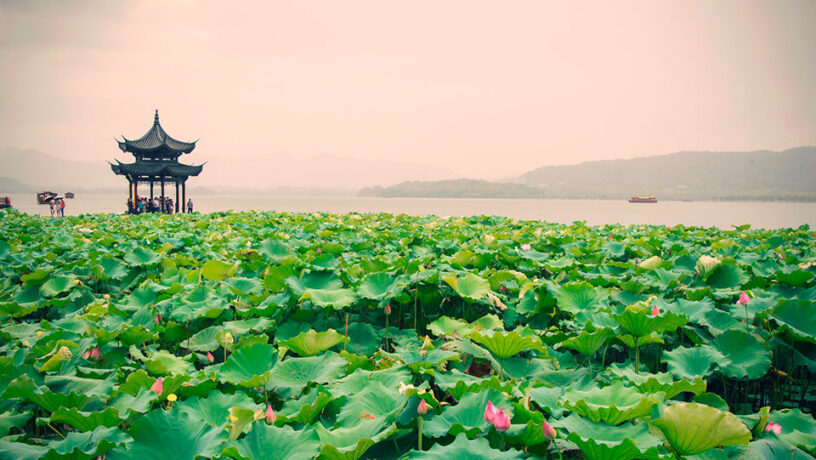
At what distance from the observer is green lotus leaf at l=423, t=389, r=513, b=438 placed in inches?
55.4

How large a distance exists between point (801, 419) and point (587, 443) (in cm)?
106

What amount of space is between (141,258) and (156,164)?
1106 inches

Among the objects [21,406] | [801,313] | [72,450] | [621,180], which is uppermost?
[621,180]

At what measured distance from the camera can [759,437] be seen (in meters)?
1.50

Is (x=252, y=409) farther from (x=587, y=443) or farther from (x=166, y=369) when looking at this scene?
(x=587, y=443)

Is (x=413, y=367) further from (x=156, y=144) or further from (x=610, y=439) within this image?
(x=156, y=144)

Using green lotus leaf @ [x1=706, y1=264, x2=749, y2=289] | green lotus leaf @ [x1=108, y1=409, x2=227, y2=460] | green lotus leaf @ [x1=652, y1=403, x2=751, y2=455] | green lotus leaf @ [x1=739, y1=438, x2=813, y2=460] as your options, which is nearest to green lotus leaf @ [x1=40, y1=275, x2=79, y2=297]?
green lotus leaf @ [x1=108, y1=409, x2=227, y2=460]

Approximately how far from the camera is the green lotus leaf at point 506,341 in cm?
187

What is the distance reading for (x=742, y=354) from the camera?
2107 mm

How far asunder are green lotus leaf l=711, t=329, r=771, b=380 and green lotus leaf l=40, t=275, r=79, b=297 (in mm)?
4580

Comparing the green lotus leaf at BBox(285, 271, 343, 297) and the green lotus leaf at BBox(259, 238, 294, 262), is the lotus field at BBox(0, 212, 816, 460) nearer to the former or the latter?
the green lotus leaf at BBox(285, 271, 343, 297)

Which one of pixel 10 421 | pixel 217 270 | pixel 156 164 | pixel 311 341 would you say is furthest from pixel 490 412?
pixel 156 164

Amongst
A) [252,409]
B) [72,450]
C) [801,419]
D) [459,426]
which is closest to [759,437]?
[801,419]

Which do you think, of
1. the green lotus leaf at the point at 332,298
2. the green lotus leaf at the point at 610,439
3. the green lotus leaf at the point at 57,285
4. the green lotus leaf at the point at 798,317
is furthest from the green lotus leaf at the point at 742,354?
the green lotus leaf at the point at 57,285
